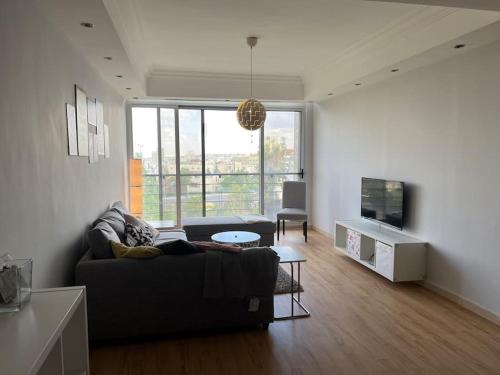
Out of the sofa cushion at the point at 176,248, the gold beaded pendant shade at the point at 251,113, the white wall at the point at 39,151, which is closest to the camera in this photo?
the white wall at the point at 39,151

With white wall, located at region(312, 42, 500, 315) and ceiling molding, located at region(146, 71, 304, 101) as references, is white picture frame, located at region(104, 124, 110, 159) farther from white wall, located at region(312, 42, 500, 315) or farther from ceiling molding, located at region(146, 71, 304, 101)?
white wall, located at region(312, 42, 500, 315)

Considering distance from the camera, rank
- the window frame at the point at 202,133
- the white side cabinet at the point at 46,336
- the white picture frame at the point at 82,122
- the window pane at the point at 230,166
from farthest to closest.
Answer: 1. the window pane at the point at 230,166
2. the window frame at the point at 202,133
3. the white picture frame at the point at 82,122
4. the white side cabinet at the point at 46,336

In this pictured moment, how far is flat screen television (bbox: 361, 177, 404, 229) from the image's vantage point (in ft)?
13.4

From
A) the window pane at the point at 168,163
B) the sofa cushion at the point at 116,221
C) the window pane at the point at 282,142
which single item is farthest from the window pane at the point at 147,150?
the sofa cushion at the point at 116,221

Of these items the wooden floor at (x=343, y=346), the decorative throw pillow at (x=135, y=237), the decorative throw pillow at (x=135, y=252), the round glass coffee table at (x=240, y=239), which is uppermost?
the decorative throw pillow at (x=135, y=252)

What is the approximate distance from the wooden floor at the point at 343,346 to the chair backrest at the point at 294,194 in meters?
2.87

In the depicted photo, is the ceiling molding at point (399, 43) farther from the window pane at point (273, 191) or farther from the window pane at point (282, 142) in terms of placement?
the window pane at point (273, 191)

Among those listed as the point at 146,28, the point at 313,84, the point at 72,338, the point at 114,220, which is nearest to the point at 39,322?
the point at 72,338

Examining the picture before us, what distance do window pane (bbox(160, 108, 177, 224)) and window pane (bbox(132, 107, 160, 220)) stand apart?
123mm

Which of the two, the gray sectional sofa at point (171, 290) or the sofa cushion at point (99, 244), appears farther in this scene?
the sofa cushion at point (99, 244)

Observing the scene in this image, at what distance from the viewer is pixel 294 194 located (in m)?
6.38

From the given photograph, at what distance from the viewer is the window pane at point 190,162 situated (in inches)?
256

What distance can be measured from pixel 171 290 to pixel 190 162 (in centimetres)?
411

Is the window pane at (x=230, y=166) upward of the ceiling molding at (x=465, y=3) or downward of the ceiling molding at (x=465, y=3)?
downward
